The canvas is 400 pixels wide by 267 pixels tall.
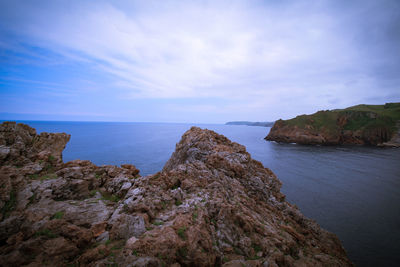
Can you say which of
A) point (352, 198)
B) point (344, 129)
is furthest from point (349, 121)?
point (352, 198)

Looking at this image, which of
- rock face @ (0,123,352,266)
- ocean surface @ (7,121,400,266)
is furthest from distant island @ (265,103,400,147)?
rock face @ (0,123,352,266)

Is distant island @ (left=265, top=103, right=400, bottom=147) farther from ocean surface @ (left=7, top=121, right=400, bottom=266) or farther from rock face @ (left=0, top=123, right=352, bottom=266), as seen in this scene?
rock face @ (left=0, top=123, right=352, bottom=266)

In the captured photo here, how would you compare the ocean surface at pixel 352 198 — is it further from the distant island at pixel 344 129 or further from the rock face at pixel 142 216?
the distant island at pixel 344 129

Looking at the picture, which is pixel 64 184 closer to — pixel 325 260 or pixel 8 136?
pixel 8 136

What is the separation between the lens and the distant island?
93950mm

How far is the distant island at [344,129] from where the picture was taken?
93.9 meters

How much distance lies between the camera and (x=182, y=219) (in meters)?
10.3

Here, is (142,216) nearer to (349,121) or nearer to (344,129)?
(344,129)

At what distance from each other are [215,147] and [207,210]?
9.62 m

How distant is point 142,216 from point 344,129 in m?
137

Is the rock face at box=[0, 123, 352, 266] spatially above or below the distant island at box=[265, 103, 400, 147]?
below

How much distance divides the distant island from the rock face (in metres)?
104

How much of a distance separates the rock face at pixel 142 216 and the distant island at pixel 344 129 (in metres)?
104

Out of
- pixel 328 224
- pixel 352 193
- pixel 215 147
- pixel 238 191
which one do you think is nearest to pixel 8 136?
pixel 215 147
